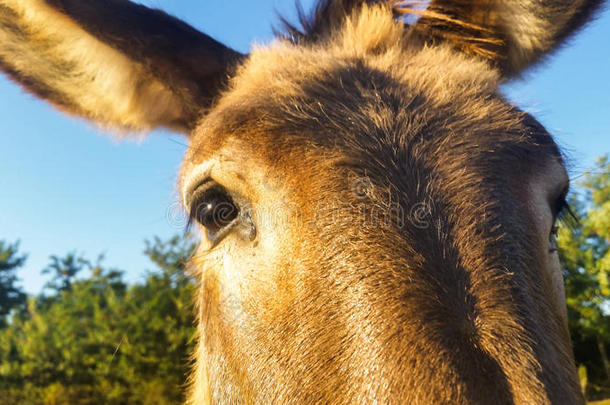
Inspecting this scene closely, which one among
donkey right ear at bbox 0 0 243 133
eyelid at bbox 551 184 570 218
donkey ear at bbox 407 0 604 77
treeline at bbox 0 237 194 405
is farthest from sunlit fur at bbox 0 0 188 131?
treeline at bbox 0 237 194 405

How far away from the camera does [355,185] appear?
1.92 metres

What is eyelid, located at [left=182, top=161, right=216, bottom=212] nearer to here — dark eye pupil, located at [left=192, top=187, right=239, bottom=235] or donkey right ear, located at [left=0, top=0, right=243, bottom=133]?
dark eye pupil, located at [left=192, top=187, right=239, bottom=235]

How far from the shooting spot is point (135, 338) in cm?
1870

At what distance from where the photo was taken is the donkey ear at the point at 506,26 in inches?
120

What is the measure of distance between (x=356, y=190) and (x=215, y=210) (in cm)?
92

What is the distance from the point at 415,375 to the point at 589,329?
23014mm

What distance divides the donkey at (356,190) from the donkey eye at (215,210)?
0.5 inches

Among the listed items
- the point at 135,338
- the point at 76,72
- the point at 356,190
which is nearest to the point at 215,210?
the point at 356,190

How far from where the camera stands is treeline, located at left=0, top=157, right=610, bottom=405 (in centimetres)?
1689

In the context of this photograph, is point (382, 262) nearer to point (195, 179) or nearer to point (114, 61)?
point (195, 179)

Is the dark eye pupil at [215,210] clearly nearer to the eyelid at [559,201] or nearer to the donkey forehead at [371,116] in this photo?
the donkey forehead at [371,116]

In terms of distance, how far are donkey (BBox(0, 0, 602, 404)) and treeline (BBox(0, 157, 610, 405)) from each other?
11711 mm

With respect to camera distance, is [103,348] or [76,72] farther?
[103,348]

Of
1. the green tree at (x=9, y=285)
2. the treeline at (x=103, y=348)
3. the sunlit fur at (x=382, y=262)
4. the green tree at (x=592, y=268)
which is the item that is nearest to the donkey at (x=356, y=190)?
the sunlit fur at (x=382, y=262)
